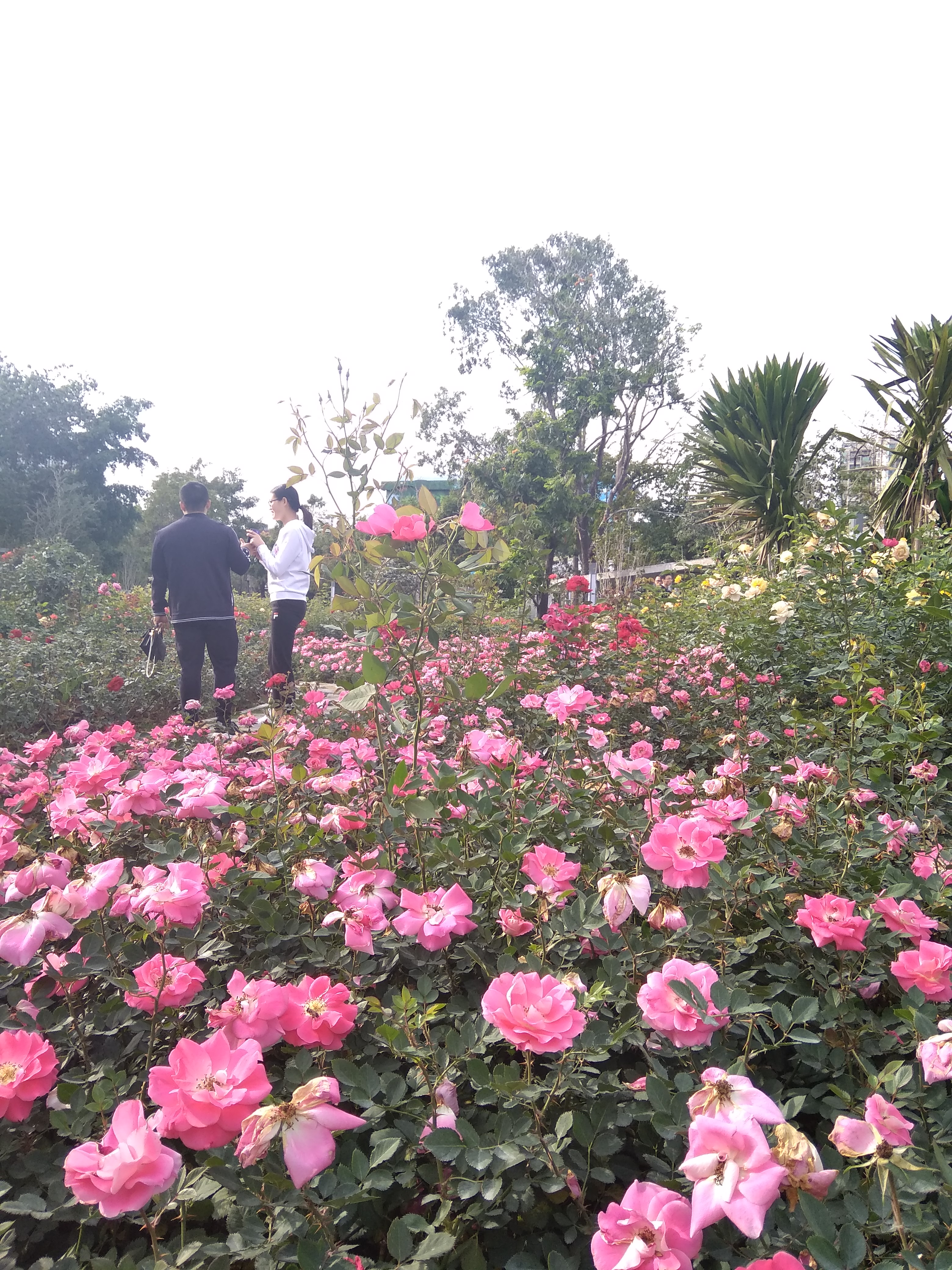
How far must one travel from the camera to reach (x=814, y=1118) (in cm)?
91

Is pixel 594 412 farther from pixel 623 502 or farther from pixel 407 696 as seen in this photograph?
pixel 407 696

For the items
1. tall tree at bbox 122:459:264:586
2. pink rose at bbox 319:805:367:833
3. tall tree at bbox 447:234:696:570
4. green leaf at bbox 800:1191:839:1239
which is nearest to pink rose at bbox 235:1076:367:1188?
green leaf at bbox 800:1191:839:1239

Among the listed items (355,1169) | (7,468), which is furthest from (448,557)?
(7,468)

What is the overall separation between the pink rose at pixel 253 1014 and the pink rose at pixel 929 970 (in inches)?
26.0

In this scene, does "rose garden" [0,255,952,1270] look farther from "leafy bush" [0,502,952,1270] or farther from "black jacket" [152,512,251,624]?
"black jacket" [152,512,251,624]

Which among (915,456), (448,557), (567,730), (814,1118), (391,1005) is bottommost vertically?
(814,1118)

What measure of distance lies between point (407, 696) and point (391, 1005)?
3.85 ft

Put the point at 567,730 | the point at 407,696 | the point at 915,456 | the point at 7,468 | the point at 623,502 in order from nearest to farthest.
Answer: the point at 567,730 → the point at 407,696 → the point at 915,456 → the point at 623,502 → the point at 7,468

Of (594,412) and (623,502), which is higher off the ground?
(594,412)

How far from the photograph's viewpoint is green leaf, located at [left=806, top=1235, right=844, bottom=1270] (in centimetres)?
49

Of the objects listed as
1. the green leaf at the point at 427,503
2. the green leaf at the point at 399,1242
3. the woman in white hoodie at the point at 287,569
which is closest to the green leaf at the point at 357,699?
the green leaf at the point at 427,503

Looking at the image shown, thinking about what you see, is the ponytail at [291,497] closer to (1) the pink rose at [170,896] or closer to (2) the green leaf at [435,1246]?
(1) the pink rose at [170,896]

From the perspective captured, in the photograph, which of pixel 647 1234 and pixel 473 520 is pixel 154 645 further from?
pixel 647 1234

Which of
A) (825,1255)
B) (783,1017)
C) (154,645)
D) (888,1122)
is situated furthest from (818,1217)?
(154,645)
